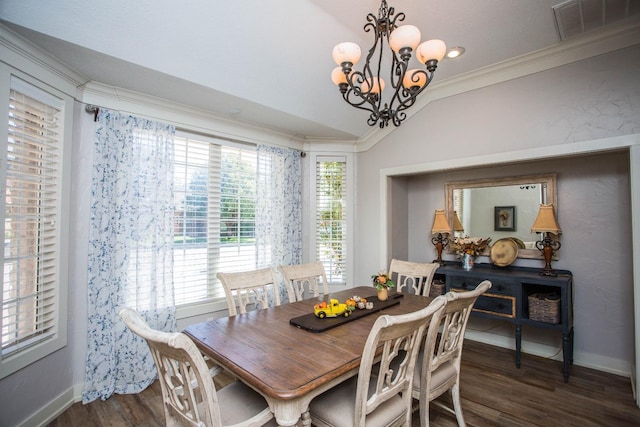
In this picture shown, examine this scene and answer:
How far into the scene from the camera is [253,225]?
3.65m

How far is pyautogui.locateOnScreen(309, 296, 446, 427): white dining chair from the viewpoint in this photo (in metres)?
1.29

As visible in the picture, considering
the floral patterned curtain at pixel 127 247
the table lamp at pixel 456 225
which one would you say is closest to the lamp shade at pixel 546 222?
the table lamp at pixel 456 225

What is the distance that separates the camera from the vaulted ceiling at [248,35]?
6.39ft

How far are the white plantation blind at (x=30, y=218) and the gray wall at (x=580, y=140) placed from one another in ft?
11.4

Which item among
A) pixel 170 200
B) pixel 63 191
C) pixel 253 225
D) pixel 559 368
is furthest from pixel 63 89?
pixel 559 368

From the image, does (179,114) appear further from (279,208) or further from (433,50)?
(433,50)

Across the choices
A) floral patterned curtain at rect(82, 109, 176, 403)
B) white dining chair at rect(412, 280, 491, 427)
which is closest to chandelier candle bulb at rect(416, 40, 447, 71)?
white dining chair at rect(412, 280, 491, 427)

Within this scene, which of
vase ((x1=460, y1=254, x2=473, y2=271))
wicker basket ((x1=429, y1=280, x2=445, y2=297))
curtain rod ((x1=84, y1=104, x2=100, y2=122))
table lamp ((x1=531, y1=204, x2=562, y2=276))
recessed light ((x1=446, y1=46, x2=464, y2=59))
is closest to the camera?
curtain rod ((x1=84, y1=104, x2=100, y2=122))

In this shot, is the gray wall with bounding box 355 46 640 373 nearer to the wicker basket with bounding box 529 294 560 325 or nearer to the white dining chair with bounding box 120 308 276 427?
the wicker basket with bounding box 529 294 560 325

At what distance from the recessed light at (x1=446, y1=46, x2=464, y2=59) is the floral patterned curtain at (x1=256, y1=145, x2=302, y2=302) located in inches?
82.0

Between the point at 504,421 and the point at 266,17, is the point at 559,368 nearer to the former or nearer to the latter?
the point at 504,421

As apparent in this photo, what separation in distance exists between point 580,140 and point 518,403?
2239 mm

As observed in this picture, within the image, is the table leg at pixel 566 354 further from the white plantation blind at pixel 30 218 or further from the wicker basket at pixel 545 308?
the white plantation blind at pixel 30 218

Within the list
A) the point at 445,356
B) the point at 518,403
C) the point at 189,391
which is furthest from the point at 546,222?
the point at 189,391
